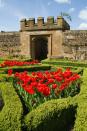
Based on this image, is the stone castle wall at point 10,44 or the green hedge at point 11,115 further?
the stone castle wall at point 10,44

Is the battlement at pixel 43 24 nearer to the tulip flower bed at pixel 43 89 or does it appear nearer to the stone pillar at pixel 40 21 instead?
the stone pillar at pixel 40 21

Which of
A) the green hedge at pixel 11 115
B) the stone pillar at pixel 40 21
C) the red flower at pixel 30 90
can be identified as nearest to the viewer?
the green hedge at pixel 11 115

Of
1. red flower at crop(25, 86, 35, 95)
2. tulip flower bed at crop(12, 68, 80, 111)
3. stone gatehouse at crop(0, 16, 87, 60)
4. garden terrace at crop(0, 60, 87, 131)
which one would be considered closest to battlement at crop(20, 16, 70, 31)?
stone gatehouse at crop(0, 16, 87, 60)

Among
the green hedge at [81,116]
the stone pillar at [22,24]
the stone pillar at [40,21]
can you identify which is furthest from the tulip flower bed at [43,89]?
the stone pillar at [22,24]

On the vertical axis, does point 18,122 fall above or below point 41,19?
below

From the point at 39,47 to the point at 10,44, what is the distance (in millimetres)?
2909

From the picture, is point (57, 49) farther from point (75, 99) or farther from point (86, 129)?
point (86, 129)

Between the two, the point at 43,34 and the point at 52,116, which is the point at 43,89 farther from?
the point at 43,34

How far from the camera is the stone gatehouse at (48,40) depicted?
79.9 feet

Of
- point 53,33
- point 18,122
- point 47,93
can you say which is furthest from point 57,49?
point 18,122

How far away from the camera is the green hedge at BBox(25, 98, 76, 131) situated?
23.0 feet

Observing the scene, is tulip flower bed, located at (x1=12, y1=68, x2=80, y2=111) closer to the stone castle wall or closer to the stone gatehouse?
the stone gatehouse

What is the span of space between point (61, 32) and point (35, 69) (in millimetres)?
9117

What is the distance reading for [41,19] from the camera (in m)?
25.1
